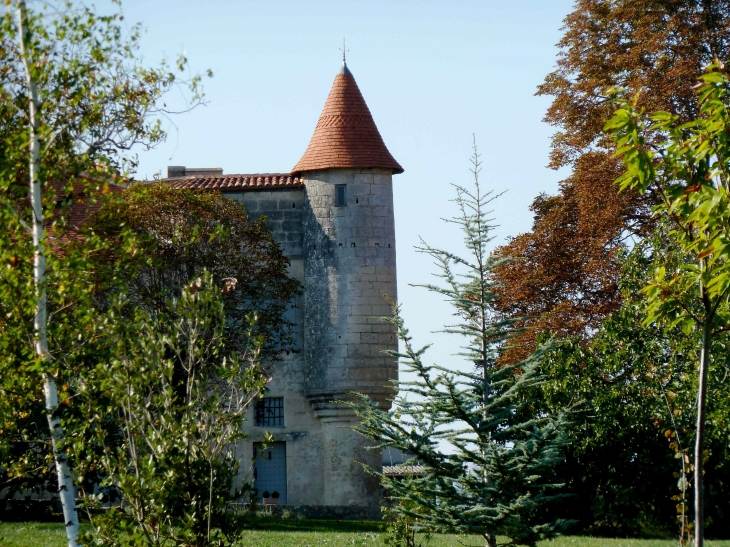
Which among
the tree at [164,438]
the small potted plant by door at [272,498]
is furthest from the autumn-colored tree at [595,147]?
the tree at [164,438]

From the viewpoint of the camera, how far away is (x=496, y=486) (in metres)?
12.0

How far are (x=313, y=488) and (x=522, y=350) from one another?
7094 mm

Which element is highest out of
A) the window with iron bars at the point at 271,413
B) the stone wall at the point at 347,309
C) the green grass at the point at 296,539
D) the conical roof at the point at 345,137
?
the conical roof at the point at 345,137

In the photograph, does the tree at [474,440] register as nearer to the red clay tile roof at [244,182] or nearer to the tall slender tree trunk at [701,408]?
the tall slender tree trunk at [701,408]

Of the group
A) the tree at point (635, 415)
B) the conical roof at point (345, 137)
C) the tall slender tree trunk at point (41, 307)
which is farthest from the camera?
the conical roof at point (345, 137)

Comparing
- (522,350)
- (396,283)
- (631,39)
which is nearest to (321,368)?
(396,283)

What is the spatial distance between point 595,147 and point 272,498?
1154cm

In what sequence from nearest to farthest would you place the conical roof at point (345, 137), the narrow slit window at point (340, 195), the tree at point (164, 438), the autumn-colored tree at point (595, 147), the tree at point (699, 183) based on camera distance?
1. the tree at point (699, 183)
2. the tree at point (164, 438)
3. the autumn-colored tree at point (595, 147)
4. the narrow slit window at point (340, 195)
5. the conical roof at point (345, 137)

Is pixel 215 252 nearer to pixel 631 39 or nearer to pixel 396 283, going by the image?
pixel 396 283

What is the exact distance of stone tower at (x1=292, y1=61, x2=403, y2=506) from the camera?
25.4 metres

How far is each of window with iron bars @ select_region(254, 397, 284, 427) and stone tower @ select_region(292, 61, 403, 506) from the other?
1.29 metres

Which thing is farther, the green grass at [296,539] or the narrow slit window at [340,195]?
the narrow slit window at [340,195]

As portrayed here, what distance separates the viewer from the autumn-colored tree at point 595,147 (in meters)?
22.8

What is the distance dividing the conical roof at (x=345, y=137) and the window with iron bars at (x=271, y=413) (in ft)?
19.0
